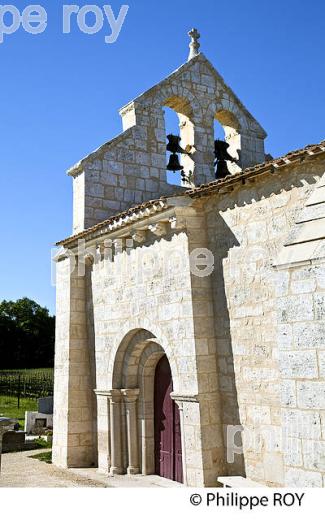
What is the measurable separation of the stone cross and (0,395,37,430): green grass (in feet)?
38.0

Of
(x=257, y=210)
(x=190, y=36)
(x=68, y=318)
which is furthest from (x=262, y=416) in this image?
(x=190, y=36)

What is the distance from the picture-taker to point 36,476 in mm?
8133

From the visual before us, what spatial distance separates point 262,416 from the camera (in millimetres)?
6016

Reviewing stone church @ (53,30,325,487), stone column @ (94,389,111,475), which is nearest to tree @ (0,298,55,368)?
stone church @ (53,30,325,487)

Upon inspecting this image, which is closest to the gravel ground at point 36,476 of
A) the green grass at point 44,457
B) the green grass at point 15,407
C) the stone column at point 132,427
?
the green grass at point 44,457

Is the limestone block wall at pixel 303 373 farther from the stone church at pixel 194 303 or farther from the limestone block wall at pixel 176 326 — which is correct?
the limestone block wall at pixel 176 326

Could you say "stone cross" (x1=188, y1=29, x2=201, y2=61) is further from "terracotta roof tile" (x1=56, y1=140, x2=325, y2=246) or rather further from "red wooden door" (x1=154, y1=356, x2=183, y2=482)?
"red wooden door" (x1=154, y1=356, x2=183, y2=482)

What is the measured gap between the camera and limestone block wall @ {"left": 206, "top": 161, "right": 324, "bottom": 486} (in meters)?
5.85

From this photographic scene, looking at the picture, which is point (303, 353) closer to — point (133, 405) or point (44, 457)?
point (133, 405)

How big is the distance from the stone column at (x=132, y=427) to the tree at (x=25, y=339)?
1318 inches

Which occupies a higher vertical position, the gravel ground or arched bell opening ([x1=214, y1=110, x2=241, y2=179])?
arched bell opening ([x1=214, y1=110, x2=241, y2=179])
